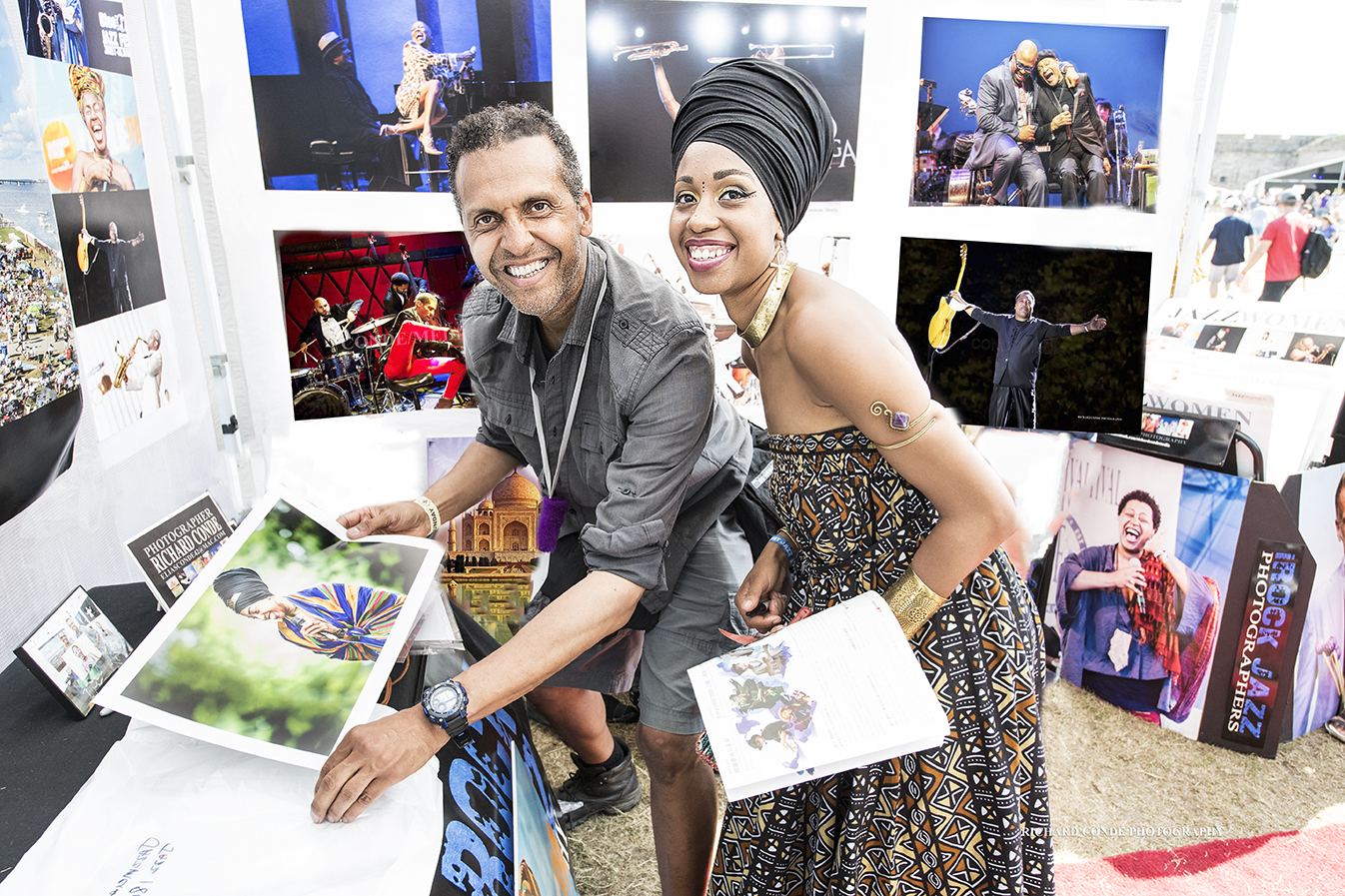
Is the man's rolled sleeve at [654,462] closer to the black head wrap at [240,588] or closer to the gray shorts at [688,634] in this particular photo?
the gray shorts at [688,634]

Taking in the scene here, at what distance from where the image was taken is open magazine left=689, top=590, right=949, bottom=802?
3.53 feet

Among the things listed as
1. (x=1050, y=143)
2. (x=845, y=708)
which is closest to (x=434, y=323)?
(x=845, y=708)

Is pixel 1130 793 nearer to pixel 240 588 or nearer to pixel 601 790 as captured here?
pixel 601 790

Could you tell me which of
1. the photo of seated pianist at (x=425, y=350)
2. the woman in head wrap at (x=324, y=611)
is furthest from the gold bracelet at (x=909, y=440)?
the photo of seated pianist at (x=425, y=350)

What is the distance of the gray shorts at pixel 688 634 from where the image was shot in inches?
61.4

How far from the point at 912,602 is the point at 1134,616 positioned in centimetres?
177

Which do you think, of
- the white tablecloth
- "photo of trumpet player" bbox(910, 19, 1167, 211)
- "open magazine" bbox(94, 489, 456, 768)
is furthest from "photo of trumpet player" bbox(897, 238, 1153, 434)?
the white tablecloth

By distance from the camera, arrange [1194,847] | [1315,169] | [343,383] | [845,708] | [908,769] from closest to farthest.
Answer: [845,708], [908,769], [1194,847], [343,383], [1315,169]

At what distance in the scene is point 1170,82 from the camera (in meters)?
2.27

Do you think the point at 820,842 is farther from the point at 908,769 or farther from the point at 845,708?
the point at 845,708

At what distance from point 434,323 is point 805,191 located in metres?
1.31

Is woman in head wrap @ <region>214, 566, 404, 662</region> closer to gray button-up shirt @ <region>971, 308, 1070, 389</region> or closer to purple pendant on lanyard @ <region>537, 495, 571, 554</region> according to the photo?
purple pendant on lanyard @ <region>537, 495, 571, 554</region>

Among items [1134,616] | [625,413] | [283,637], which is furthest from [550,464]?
[1134,616]

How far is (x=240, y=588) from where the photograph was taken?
125 centimetres
